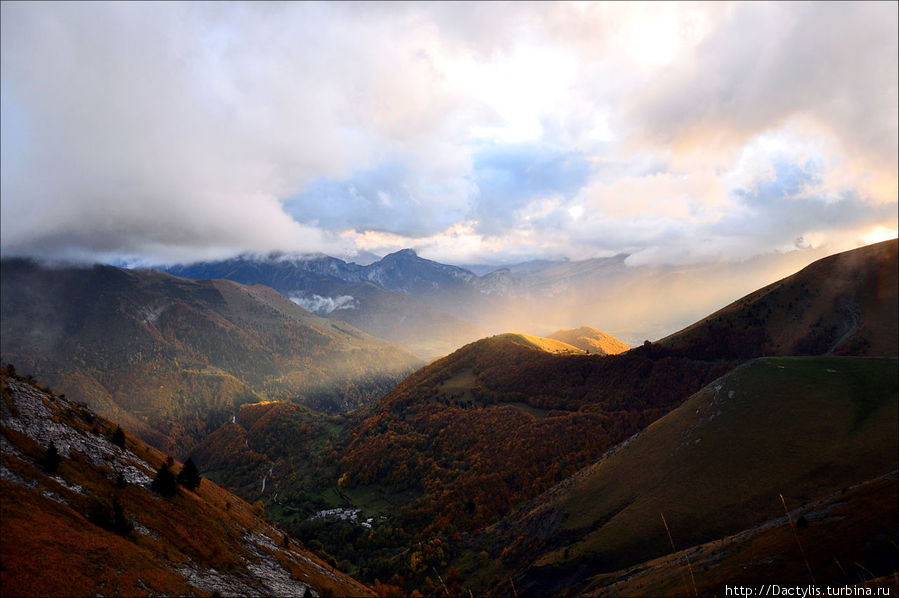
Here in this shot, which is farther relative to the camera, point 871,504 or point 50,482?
point 871,504

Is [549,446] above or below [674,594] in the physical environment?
below

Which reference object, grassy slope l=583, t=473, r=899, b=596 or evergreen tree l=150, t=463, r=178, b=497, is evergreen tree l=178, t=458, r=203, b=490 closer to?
evergreen tree l=150, t=463, r=178, b=497

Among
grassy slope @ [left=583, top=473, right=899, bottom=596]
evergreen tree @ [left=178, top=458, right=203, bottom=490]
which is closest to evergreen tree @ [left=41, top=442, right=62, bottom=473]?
evergreen tree @ [left=178, top=458, right=203, bottom=490]

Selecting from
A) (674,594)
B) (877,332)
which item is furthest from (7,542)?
(877,332)

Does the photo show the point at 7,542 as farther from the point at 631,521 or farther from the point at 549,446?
the point at 549,446

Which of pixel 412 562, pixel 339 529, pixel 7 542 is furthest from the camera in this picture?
pixel 339 529

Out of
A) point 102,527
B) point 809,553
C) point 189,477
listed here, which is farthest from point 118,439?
point 809,553

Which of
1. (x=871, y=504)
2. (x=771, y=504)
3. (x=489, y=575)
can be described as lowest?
(x=489, y=575)

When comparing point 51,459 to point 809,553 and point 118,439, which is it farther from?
point 809,553
